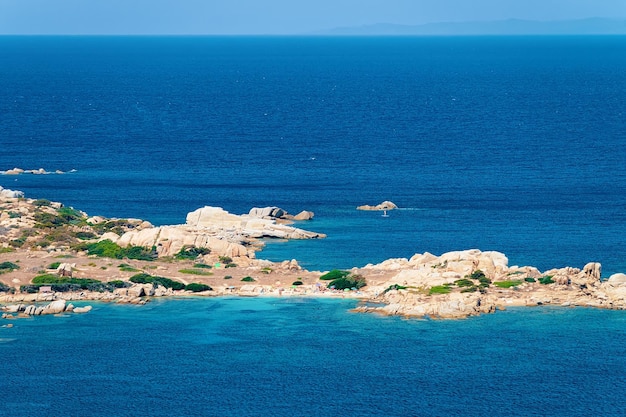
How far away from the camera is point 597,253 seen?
11156cm

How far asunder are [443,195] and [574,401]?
73002mm

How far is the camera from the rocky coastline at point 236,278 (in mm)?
92250

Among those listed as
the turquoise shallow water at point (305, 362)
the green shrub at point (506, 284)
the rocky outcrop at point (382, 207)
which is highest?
the rocky outcrop at point (382, 207)

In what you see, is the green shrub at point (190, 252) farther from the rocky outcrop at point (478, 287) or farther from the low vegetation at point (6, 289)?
the low vegetation at point (6, 289)

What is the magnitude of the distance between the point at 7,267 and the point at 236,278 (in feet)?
59.2

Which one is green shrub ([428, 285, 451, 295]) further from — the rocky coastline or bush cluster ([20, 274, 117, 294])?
bush cluster ([20, 274, 117, 294])

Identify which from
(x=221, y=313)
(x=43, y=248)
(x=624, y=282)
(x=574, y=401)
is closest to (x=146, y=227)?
(x=43, y=248)

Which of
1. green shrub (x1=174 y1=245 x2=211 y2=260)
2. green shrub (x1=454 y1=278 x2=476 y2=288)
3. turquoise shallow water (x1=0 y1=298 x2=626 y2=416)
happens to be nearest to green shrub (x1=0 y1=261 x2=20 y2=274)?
turquoise shallow water (x1=0 y1=298 x2=626 y2=416)

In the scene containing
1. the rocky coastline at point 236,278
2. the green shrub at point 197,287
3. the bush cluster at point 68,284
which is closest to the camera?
the rocky coastline at point 236,278

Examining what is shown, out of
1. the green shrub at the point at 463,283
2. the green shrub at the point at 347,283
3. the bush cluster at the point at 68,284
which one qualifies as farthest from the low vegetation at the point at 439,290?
the bush cluster at the point at 68,284

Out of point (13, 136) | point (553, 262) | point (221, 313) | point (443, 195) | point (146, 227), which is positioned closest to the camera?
point (221, 313)

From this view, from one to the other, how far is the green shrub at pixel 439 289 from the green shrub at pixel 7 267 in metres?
32.8

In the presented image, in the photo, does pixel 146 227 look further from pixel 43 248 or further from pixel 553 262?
pixel 553 262

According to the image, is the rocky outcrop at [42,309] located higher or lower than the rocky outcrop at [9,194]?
lower
